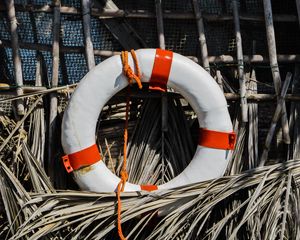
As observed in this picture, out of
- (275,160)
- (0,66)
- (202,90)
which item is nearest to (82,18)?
(0,66)

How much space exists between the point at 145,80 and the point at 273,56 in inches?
34.3

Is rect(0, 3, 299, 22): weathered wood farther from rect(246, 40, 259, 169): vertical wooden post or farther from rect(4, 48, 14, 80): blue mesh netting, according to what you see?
rect(246, 40, 259, 169): vertical wooden post

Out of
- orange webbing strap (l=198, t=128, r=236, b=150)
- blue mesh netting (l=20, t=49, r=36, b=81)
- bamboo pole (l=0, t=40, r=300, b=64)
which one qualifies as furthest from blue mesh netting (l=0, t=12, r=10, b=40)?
orange webbing strap (l=198, t=128, r=236, b=150)

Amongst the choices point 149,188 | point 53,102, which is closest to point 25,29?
point 53,102

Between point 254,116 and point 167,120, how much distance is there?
1.90 ft

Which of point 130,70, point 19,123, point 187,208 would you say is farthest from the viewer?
point 19,123

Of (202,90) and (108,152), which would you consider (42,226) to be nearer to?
(108,152)

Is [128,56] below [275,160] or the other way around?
the other way around

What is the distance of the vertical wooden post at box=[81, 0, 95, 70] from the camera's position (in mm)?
4105

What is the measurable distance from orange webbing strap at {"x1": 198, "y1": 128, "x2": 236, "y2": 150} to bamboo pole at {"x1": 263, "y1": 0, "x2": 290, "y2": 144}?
0.37m

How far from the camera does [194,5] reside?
418cm

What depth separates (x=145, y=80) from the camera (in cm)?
396

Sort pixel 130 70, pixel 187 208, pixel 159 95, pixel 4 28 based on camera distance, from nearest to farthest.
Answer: pixel 187 208
pixel 130 70
pixel 159 95
pixel 4 28

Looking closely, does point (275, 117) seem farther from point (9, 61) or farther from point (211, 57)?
point (9, 61)
